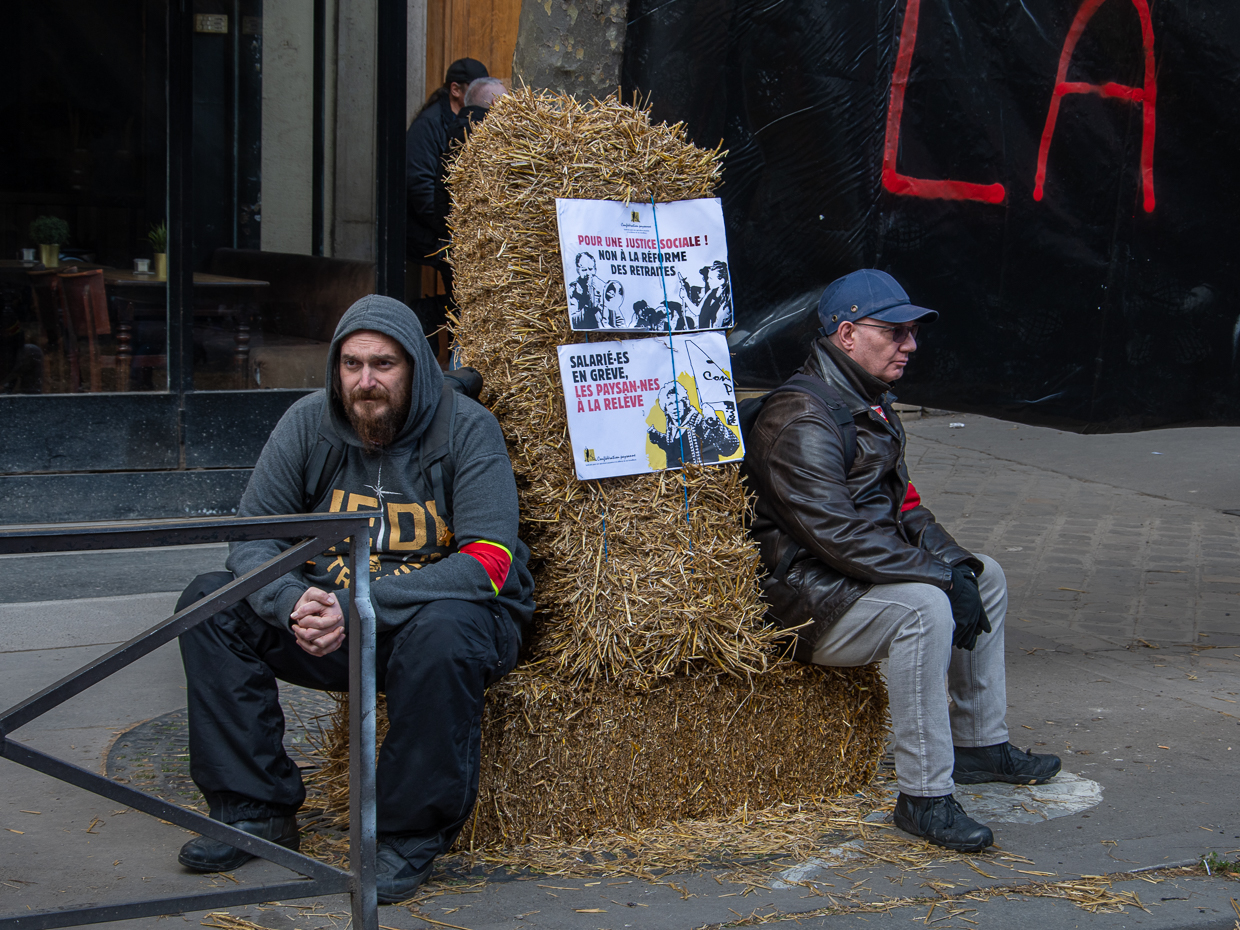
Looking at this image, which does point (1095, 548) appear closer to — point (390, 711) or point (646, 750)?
point (646, 750)

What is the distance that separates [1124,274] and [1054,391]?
0.49 m

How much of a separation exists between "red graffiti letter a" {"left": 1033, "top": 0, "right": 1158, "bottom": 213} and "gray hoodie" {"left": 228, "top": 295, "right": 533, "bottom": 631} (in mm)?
2319

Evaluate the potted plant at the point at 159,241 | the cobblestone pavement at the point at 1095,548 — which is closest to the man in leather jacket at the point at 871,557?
the cobblestone pavement at the point at 1095,548

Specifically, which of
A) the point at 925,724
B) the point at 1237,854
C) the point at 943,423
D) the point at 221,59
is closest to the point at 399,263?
the point at 221,59

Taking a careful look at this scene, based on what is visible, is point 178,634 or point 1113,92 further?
point 1113,92

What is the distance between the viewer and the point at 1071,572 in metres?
6.48

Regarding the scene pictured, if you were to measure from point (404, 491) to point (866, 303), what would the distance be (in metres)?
1.39

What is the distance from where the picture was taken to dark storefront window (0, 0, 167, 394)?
5.84m

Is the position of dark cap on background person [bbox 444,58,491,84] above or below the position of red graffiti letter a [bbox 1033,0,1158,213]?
above

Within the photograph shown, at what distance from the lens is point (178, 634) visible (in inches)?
93.0

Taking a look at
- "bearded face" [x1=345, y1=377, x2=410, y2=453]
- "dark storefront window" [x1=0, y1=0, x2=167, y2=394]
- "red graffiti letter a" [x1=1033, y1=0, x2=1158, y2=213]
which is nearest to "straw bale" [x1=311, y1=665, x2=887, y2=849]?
"bearded face" [x1=345, y1=377, x2=410, y2=453]

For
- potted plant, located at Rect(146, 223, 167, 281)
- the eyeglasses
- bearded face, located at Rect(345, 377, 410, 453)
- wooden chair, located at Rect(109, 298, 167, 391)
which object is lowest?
bearded face, located at Rect(345, 377, 410, 453)

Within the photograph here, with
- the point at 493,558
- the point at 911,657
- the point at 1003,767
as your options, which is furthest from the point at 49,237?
the point at 1003,767

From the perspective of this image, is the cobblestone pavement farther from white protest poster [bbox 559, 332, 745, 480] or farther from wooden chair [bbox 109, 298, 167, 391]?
wooden chair [bbox 109, 298, 167, 391]
